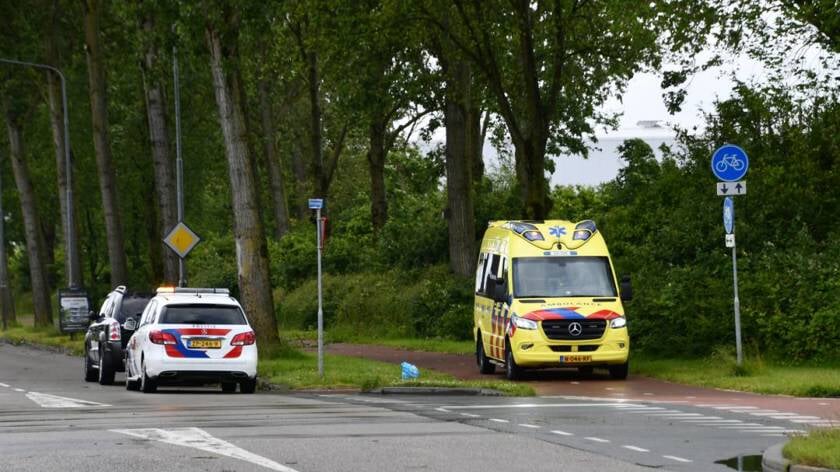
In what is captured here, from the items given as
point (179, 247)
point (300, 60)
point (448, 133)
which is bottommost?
point (179, 247)

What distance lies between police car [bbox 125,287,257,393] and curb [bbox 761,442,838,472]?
1226cm

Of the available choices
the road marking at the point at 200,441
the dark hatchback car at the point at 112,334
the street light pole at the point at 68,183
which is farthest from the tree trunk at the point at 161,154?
the road marking at the point at 200,441

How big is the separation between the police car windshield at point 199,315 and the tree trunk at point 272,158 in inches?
1328

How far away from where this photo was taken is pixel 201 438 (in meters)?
16.3

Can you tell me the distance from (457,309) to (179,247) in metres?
Answer: 8.33

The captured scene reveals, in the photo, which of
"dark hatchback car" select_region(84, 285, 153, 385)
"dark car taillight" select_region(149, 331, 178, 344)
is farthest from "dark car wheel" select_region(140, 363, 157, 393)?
"dark hatchback car" select_region(84, 285, 153, 385)

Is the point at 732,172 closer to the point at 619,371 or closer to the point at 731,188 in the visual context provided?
the point at 731,188

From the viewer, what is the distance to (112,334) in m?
29.7

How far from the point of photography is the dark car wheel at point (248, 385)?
1017 inches

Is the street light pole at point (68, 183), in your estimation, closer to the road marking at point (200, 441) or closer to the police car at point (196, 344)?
the police car at point (196, 344)

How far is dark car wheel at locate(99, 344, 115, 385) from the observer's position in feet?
96.6

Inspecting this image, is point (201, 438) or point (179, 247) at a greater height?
point (179, 247)

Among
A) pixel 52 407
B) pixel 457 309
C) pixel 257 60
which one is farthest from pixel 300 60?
pixel 52 407

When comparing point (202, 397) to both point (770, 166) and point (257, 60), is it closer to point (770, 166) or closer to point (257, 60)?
point (770, 166)
